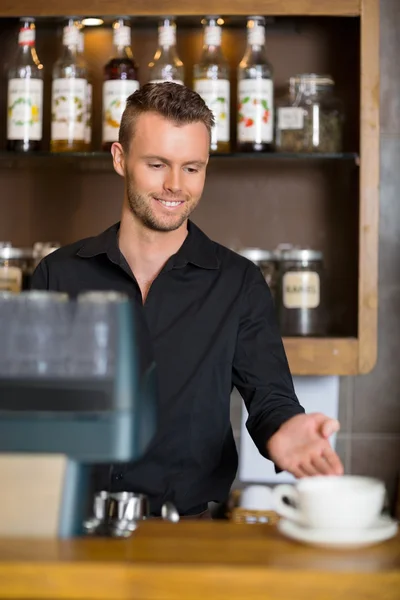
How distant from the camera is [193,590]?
3.32ft

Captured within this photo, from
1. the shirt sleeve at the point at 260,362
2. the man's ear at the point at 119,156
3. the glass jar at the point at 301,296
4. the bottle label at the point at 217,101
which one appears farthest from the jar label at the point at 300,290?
the man's ear at the point at 119,156

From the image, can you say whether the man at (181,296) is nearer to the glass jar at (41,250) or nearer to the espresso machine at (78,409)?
the glass jar at (41,250)

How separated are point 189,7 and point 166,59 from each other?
0.15 metres

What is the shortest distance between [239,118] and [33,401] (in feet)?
4.45

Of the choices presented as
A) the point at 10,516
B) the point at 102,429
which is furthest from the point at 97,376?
the point at 10,516

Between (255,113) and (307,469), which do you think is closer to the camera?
(307,469)

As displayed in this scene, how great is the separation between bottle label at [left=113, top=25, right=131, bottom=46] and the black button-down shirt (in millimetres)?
544

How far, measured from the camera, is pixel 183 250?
6.62 feet

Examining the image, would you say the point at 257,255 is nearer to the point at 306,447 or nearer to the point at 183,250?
the point at 183,250

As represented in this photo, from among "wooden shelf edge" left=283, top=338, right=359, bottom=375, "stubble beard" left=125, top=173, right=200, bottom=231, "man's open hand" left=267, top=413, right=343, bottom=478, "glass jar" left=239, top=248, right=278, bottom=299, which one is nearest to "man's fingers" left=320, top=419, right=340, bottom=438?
"man's open hand" left=267, top=413, right=343, bottom=478

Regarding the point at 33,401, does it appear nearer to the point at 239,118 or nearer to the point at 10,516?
the point at 10,516

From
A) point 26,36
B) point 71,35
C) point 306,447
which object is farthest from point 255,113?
point 306,447

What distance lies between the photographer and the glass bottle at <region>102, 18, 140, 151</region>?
7.55ft

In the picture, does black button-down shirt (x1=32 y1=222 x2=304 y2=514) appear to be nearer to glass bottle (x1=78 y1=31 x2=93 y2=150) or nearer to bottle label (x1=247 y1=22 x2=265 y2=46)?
glass bottle (x1=78 y1=31 x2=93 y2=150)
